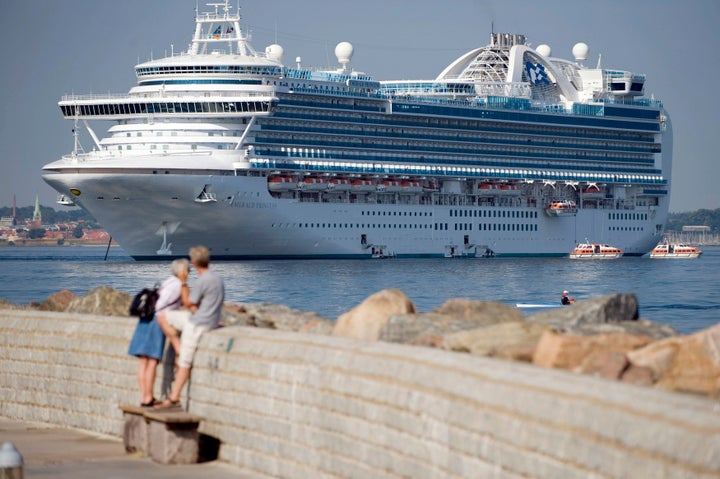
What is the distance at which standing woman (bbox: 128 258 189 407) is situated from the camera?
36.0 ft

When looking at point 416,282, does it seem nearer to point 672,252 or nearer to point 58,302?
point 58,302

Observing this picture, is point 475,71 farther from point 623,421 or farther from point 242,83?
point 623,421

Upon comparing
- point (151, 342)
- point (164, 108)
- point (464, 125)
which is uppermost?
point (464, 125)

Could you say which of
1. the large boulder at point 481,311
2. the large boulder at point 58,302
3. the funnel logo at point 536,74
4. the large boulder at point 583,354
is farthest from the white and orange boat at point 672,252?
the large boulder at point 583,354

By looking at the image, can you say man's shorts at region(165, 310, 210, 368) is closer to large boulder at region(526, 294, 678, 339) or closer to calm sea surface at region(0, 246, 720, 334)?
large boulder at region(526, 294, 678, 339)

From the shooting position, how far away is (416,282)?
51719 mm

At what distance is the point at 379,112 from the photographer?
76.0 metres

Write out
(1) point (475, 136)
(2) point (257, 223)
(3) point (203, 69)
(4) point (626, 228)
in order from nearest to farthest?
1. (2) point (257, 223)
2. (3) point (203, 69)
3. (1) point (475, 136)
4. (4) point (626, 228)

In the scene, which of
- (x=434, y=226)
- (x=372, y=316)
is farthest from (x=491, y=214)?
(x=372, y=316)

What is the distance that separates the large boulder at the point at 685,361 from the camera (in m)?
8.47

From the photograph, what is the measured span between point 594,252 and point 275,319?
73.3 metres

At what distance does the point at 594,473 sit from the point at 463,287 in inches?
1672

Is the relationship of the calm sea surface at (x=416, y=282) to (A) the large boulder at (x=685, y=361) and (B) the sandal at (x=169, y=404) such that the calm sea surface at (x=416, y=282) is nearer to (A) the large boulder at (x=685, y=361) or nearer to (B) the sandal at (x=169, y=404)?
(B) the sandal at (x=169, y=404)

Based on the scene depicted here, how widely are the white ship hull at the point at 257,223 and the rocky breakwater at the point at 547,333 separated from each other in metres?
46.9
